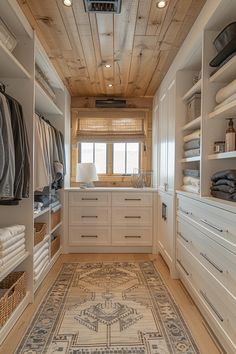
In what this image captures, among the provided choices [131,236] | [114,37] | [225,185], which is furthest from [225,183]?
[131,236]

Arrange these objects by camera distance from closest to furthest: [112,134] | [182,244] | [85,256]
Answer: [182,244] < [85,256] < [112,134]

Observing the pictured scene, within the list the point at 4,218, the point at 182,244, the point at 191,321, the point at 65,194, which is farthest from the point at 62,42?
the point at 191,321

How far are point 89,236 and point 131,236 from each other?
0.57m

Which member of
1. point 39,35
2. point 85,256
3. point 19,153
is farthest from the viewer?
point 85,256

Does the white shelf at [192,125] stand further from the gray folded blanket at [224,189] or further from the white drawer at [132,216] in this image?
the white drawer at [132,216]

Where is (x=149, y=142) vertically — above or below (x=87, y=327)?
above

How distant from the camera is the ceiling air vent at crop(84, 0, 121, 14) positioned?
2.02 metres

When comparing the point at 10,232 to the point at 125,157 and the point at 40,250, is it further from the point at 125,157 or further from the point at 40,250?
the point at 125,157

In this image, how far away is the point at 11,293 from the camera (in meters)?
2.16

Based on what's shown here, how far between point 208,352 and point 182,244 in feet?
3.58

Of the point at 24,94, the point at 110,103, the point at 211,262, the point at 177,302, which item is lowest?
the point at 177,302

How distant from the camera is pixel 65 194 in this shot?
394 centimetres

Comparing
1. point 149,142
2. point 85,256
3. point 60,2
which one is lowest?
point 85,256

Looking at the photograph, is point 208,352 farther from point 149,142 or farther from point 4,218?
point 149,142
